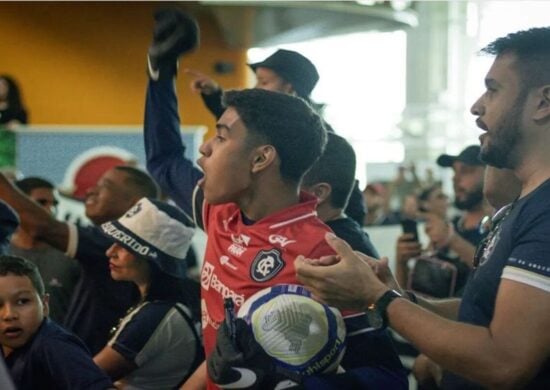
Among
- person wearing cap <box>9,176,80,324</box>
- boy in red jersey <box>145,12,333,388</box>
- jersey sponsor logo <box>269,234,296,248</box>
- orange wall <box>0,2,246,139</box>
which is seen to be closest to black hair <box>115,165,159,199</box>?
person wearing cap <box>9,176,80,324</box>

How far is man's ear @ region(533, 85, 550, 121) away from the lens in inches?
101

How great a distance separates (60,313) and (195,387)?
5.98 ft

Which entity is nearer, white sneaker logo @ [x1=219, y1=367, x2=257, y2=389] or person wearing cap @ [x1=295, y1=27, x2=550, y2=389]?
person wearing cap @ [x1=295, y1=27, x2=550, y2=389]

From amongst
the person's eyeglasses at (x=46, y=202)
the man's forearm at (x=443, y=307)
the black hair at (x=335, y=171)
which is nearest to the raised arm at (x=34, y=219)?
the black hair at (x=335, y=171)

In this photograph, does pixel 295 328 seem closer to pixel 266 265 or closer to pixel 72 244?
pixel 266 265

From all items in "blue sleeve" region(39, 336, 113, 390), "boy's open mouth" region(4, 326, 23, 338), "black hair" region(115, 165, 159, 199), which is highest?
"black hair" region(115, 165, 159, 199)

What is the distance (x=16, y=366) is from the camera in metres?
3.39

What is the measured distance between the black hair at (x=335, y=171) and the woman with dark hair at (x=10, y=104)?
897cm

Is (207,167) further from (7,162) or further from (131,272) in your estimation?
(7,162)

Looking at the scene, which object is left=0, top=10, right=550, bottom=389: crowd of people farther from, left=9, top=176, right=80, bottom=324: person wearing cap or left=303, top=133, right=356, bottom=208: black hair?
left=9, top=176, right=80, bottom=324: person wearing cap

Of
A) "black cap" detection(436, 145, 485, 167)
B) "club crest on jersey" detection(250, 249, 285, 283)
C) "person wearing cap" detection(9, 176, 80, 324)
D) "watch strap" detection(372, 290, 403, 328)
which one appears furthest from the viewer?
"black cap" detection(436, 145, 485, 167)

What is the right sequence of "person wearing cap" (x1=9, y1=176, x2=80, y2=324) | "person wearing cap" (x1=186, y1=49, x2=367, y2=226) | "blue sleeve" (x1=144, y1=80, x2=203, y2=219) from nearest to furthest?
"blue sleeve" (x1=144, y1=80, x2=203, y2=219)
"person wearing cap" (x1=186, y1=49, x2=367, y2=226)
"person wearing cap" (x1=9, y1=176, x2=80, y2=324)

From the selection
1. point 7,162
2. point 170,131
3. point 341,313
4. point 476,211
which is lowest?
point 7,162

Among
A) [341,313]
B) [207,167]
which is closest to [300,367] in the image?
[341,313]
